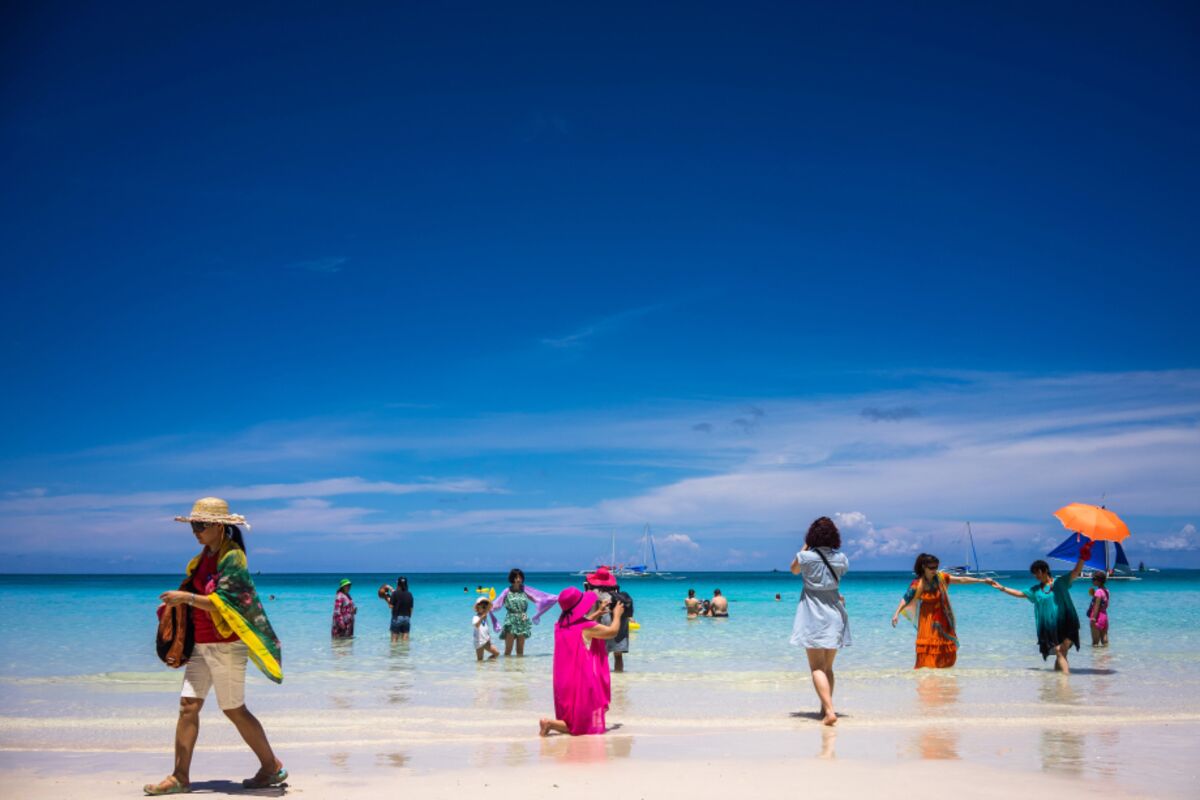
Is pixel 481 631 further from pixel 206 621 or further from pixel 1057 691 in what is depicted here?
pixel 206 621

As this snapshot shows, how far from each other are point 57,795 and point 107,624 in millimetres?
26263

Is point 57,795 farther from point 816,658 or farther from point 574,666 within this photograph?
point 816,658

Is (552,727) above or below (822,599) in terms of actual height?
below

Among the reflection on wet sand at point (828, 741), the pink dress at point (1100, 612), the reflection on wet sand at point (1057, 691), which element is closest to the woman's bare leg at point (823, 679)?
the reflection on wet sand at point (828, 741)

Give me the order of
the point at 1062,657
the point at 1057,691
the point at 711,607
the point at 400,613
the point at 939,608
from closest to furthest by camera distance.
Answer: the point at 1057,691 < the point at 939,608 < the point at 1062,657 < the point at 400,613 < the point at 711,607

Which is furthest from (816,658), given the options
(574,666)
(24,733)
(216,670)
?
(24,733)

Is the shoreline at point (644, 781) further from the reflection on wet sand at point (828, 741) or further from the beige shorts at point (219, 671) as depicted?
the beige shorts at point (219, 671)

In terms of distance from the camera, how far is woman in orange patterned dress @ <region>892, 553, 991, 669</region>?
12.9 meters

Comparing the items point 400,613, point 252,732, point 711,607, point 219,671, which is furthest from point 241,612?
point 711,607

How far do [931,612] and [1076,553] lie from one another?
88.7 inches

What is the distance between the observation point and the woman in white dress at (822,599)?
936cm

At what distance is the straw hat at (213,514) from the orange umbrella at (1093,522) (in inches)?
414

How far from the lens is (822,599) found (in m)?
9.45

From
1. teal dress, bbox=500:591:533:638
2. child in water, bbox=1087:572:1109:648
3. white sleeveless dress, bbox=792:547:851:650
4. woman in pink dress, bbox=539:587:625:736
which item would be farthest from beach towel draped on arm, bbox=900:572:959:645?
child in water, bbox=1087:572:1109:648
